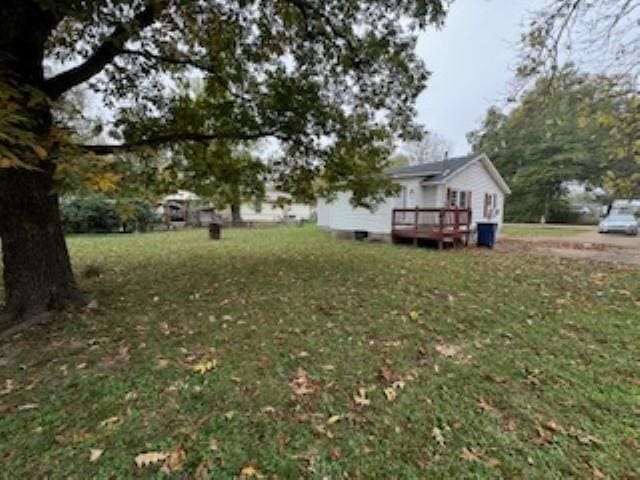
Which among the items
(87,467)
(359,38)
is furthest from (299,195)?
(87,467)

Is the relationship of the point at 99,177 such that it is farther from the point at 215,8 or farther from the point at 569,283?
the point at 569,283

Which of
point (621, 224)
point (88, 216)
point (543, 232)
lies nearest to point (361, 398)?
point (88, 216)

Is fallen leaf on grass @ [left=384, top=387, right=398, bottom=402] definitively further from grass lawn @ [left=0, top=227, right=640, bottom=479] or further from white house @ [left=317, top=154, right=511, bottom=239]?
white house @ [left=317, top=154, right=511, bottom=239]

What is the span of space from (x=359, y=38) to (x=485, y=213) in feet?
44.9

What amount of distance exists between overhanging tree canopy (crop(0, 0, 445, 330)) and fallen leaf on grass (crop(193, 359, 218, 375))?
2707 mm

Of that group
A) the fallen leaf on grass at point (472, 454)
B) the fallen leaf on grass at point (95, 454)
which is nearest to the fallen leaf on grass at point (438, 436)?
the fallen leaf on grass at point (472, 454)

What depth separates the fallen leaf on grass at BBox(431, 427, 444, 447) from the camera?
2.45 m

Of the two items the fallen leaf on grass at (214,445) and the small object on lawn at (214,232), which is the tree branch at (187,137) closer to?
the fallen leaf on grass at (214,445)

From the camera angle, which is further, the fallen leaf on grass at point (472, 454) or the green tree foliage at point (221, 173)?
the green tree foliage at point (221, 173)

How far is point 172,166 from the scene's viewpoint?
713 centimetres

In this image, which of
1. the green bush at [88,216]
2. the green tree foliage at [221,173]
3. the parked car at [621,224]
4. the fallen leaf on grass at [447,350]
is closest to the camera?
the fallen leaf on grass at [447,350]

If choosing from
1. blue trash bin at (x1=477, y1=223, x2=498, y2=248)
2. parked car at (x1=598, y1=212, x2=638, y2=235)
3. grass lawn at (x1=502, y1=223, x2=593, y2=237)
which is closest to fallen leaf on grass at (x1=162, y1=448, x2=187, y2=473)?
blue trash bin at (x1=477, y1=223, x2=498, y2=248)

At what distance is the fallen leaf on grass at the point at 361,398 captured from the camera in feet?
9.41

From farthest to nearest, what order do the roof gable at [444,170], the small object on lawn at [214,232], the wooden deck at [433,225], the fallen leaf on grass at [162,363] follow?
the small object on lawn at [214,232] → the roof gable at [444,170] → the wooden deck at [433,225] → the fallen leaf on grass at [162,363]
